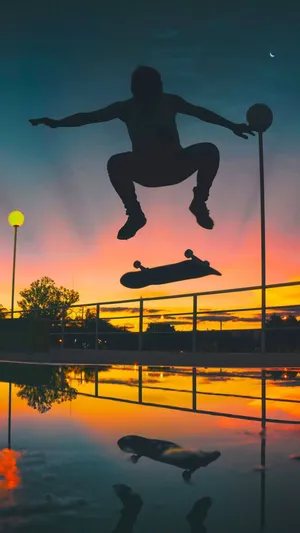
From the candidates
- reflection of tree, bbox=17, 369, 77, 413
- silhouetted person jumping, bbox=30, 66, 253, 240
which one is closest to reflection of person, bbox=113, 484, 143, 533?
reflection of tree, bbox=17, 369, 77, 413

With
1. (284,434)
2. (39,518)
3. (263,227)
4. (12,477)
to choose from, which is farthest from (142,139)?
(263,227)

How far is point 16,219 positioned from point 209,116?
19356mm

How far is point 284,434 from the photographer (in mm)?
3377

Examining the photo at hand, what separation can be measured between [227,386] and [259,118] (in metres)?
12.4

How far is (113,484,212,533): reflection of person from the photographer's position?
1688 millimetres

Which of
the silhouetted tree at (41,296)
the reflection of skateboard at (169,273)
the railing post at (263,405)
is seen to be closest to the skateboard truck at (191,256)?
the reflection of skateboard at (169,273)

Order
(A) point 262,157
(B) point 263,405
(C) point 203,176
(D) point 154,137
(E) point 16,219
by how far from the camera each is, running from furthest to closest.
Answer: (E) point 16,219 → (A) point 262,157 → (C) point 203,176 → (D) point 154,137 → (B) point 263,405

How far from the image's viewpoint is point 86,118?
6238 millimetres

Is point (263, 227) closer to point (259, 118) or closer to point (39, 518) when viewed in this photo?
point (259, 118)

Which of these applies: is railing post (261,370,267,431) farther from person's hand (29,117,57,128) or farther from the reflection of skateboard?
person's hand (29,117,57,128)

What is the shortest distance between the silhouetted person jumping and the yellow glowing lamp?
737 inches

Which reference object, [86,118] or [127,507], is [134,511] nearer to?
[127,507]

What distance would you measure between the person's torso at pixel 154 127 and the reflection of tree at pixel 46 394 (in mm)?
2620

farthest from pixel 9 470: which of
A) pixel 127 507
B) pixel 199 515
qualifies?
pixel 199 515
